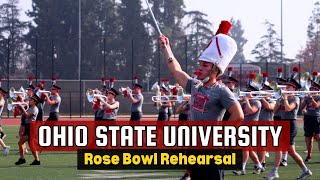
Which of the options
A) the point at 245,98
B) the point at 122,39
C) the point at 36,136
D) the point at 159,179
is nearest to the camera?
the point at 159,179

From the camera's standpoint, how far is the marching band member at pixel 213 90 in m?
7.81

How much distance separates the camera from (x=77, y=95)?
5284 cm

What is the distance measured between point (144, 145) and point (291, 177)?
4190 millimetres

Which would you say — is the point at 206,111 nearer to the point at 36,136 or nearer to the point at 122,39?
the point at 36,136

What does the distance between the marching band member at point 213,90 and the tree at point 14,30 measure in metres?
50.0

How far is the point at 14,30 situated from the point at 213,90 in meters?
65.2

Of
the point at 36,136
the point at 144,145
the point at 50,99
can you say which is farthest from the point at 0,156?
the point at 144,145

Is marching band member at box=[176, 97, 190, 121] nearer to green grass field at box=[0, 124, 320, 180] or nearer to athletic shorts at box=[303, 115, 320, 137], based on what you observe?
green grass field at box=[0, 124, 320, 180]

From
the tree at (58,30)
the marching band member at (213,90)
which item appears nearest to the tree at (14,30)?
the tree at (58,30)

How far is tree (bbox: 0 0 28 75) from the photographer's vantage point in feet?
196

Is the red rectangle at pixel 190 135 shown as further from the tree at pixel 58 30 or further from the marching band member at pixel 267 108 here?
the tree at pixel 58 30

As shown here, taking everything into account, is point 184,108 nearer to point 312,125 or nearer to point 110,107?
point 110,107

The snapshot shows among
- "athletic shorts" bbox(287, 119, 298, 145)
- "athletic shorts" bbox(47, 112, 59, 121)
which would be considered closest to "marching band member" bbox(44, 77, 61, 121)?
"athletic shorts" bbox(47, 112, 59, 121)

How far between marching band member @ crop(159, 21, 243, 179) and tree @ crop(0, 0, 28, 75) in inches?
1970
